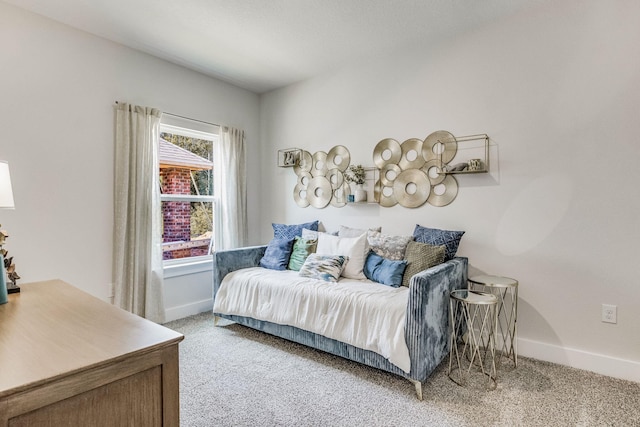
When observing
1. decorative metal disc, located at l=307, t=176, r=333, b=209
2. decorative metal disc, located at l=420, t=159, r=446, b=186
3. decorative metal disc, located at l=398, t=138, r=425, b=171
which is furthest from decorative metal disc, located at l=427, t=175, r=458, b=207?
decorative metal disc, located at l=307, t=176, r=333, b=209

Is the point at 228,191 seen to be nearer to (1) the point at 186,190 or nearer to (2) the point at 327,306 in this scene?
(1) the point at 186,190

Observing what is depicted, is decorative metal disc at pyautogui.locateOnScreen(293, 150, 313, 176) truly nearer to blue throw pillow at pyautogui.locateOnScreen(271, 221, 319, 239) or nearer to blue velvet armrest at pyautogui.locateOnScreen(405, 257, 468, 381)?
blue throw pillow at pyautogui.locateOnScreen(271, 221, 319, 239)

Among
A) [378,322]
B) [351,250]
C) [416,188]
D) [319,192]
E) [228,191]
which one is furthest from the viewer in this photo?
[228,191]

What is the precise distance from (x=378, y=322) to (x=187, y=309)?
7.52 feet

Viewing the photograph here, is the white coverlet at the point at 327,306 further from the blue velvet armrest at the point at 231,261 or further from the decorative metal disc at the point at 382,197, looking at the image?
the decorative metal disc at the point at 382,197

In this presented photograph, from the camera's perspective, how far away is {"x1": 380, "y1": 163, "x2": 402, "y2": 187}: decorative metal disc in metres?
3.21

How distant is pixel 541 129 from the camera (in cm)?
250

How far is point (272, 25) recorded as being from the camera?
272cm

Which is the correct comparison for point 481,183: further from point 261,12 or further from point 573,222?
point 261,12

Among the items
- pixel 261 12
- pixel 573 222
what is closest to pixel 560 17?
pixel 573 222

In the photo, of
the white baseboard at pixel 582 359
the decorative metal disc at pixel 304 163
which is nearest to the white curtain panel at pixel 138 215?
the decorative metal disc at pixel 304 163

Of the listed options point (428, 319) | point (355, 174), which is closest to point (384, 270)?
point (428, 319)

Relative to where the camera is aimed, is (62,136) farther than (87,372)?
Yes

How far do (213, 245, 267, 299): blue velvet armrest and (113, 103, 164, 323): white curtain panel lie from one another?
582mm
